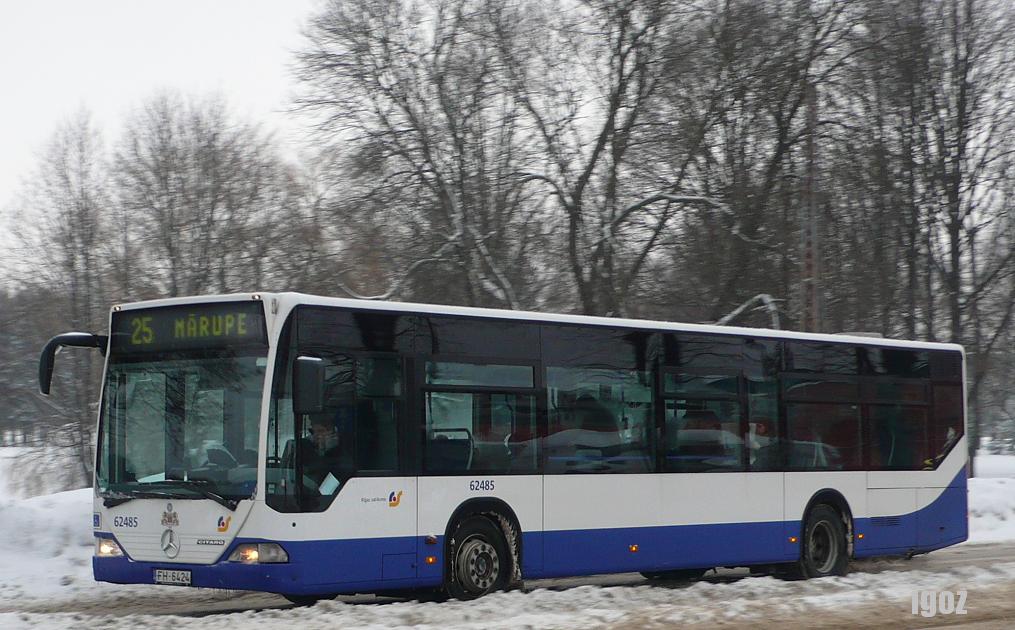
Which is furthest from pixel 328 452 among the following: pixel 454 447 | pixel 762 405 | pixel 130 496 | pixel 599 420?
pixel 762 405

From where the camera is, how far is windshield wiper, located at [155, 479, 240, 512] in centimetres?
1045

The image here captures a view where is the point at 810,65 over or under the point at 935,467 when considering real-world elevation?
over

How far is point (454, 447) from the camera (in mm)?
11859

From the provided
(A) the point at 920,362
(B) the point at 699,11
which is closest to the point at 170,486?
(A) the point at 920,362

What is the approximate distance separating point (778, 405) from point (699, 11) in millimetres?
15440

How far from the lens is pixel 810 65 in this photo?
96.6ft

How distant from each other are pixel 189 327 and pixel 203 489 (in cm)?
141

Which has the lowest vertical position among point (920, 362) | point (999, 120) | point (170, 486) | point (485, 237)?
point (170, 486)

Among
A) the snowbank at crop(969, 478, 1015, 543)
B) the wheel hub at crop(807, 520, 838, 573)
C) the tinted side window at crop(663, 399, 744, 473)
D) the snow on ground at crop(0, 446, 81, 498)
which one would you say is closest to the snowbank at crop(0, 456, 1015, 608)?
the tinted side window at crop(663, 399, 744, 473)

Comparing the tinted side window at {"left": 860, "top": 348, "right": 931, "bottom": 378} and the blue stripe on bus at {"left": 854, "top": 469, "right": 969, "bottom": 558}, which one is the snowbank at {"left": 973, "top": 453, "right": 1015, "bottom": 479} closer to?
the blue stripe on bus at {"left": 854, "top": 469, "right": 969, "bottom": 558}

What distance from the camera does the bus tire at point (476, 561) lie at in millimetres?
11773

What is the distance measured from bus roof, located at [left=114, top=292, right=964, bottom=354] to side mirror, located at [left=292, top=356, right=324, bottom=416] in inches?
23.0

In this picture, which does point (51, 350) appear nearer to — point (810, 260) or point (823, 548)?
point (823, 548)

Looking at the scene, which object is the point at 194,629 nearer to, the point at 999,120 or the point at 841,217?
the point at 841,217
